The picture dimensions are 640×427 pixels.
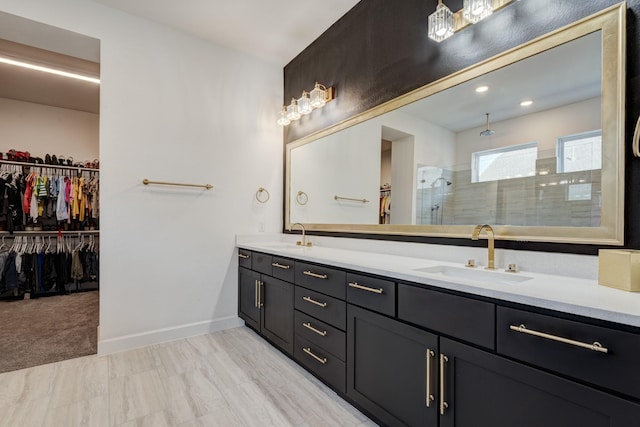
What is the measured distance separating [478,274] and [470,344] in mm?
479

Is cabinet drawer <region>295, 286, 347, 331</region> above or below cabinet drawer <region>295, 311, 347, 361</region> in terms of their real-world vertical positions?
above

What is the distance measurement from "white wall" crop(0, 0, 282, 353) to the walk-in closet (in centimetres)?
79

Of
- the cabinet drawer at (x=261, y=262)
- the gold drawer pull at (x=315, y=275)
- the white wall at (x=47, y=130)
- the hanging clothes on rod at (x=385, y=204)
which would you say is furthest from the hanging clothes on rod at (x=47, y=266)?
the hanging clothes on rod at (x=385, y=204)

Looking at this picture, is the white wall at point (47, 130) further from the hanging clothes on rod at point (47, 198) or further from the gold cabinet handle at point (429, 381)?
the gold cabinet handle at point (429, 381)

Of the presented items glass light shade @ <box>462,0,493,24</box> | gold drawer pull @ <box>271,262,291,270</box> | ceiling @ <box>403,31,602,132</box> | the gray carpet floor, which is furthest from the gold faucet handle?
the gray carpet floor

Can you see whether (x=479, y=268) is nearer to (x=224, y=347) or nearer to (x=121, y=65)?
(x=224, y=347)

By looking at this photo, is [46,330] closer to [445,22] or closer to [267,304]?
[267,304]

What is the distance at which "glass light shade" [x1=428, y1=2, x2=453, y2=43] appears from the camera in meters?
1.74

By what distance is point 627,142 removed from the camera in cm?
123

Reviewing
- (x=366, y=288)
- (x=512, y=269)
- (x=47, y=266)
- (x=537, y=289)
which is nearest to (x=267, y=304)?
(x=366, y=288)

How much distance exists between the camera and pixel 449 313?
48.8 inches

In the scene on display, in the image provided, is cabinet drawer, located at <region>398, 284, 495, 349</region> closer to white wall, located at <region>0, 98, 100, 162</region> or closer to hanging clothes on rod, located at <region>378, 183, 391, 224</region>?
hanging clothes on rod, located at <region>378, 183, 391, 224</region>

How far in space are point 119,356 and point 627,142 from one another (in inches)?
133

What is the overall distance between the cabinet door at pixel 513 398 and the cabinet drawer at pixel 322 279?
66 centimetres
